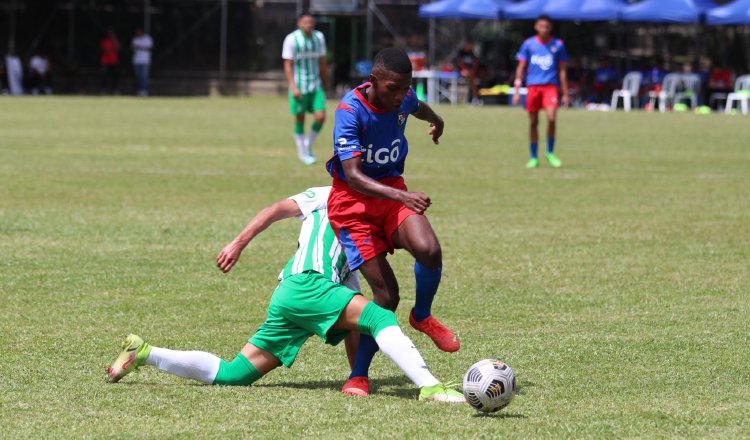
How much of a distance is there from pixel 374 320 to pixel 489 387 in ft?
2.43

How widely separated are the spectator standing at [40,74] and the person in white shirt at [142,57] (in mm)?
3033

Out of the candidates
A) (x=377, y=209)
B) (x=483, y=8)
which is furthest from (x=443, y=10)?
(x=377, y=209)

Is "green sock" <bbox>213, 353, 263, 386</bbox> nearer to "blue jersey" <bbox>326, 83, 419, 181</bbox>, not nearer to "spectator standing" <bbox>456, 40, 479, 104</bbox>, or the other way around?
"blue jersey" <bbox>326, 83, 419, 181</bbox>

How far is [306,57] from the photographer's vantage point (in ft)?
64.8

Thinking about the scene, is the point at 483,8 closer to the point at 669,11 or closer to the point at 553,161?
the point at 669,11

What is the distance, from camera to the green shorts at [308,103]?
65.2ft

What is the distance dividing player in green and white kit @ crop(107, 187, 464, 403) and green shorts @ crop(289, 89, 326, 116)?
13.1 m

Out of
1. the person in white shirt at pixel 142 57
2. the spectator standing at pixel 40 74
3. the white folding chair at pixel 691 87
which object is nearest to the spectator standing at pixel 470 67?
the white folding chair at pixel 691 87

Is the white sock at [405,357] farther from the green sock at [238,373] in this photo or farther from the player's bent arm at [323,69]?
the player's bent arm at [323,69]

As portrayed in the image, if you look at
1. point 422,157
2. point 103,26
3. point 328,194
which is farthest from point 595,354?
point 103,26

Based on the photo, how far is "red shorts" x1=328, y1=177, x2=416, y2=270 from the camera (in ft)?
22.0

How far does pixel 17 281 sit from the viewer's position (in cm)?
967

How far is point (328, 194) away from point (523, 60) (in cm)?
1335

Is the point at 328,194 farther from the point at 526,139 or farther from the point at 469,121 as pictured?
the point at 469,121
